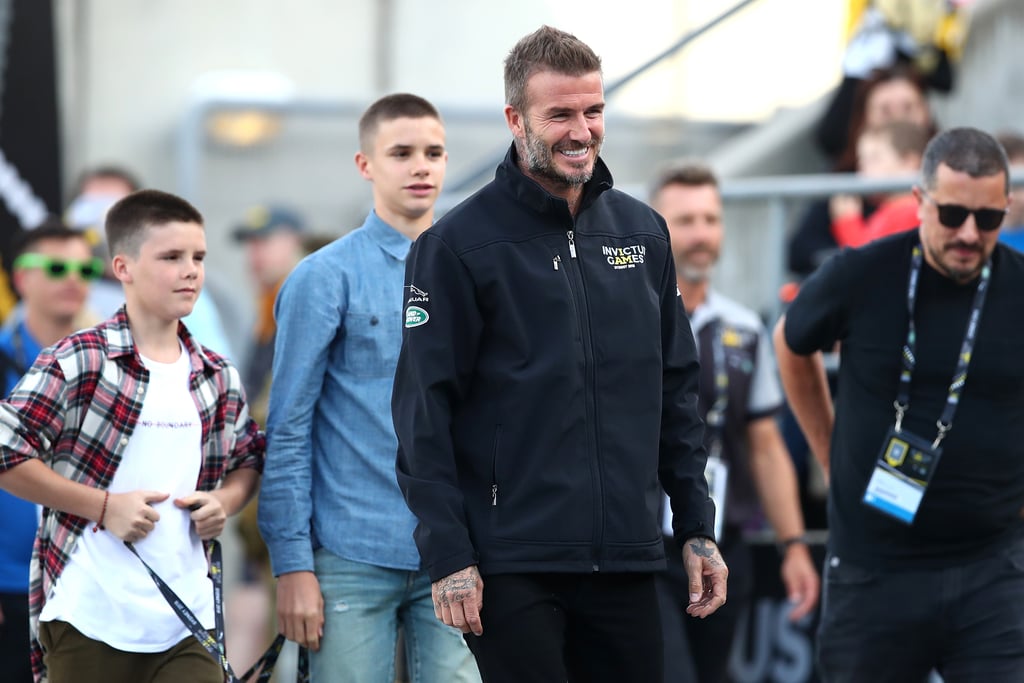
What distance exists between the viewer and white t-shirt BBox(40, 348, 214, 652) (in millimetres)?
4441

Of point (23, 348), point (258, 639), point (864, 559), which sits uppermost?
point (23, 348)

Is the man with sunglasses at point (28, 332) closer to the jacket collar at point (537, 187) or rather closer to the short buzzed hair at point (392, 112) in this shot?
the short buzzed hair at point (392, 112)

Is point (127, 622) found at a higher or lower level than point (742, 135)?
lower

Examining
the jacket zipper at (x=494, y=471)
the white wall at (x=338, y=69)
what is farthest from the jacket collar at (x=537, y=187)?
the white wall at (x=338, y=69)

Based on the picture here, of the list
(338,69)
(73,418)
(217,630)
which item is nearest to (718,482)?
(217,630)

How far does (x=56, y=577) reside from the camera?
4.50 metres

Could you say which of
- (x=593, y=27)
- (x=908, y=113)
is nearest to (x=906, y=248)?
(x=908, y=113)

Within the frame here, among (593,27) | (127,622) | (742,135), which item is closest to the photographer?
(127,622)

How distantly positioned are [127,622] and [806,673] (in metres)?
3.80

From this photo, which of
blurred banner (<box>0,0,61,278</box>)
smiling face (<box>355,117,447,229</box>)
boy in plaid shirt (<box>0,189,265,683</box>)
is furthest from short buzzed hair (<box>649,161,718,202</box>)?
blurred banner (<box>0,0,61,278</box>)

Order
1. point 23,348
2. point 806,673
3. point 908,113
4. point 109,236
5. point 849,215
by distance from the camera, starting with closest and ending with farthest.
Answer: point 109,236 → point 23,348 → point 806,673 → point 849,215 → point 908,113

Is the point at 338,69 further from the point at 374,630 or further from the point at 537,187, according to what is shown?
the point at 537,187

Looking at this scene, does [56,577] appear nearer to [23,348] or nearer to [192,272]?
[192,272]

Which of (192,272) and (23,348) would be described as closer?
(192,272)
